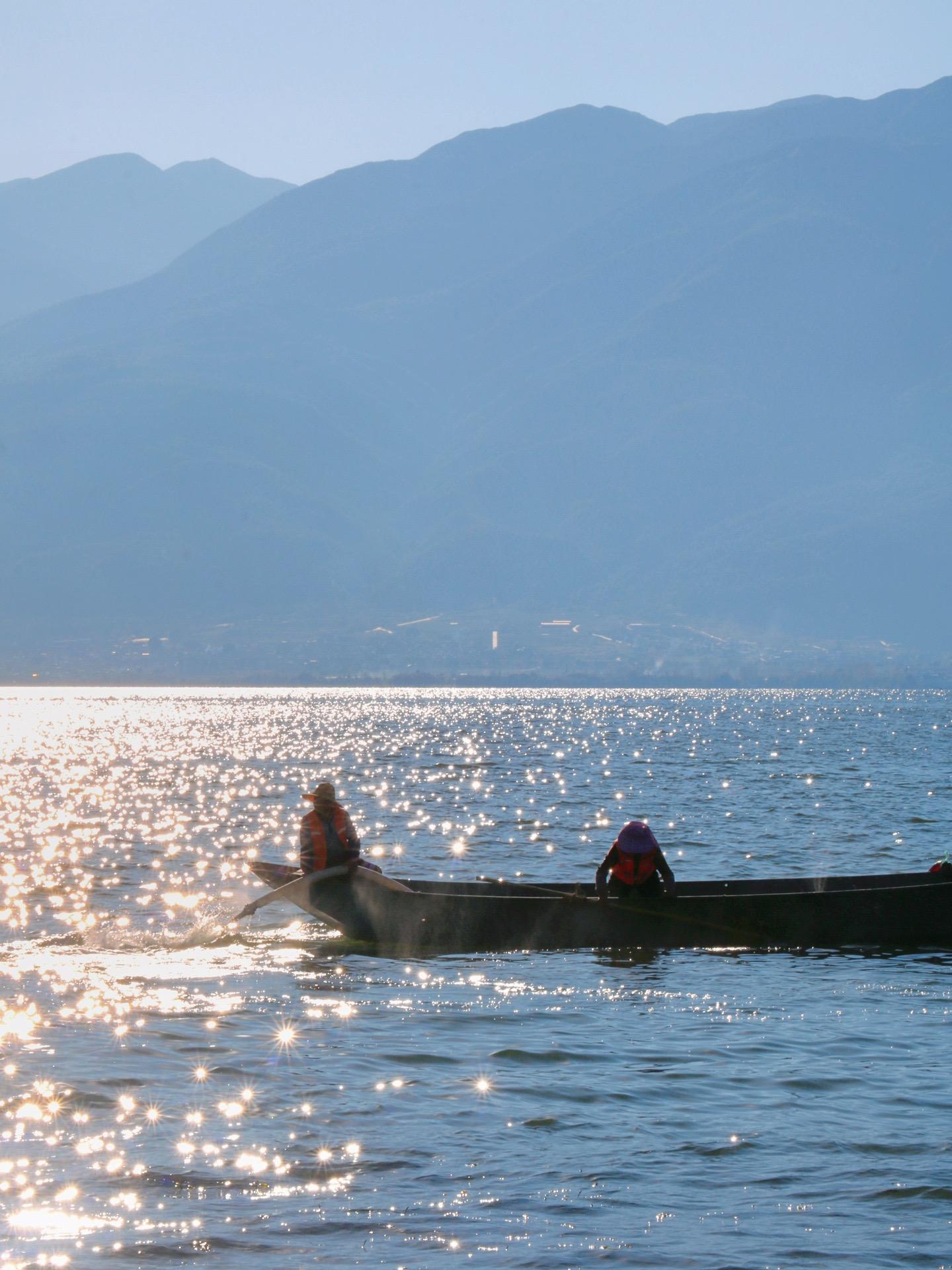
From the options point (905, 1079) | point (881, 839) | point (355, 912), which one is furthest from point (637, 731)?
point (905, 1079)

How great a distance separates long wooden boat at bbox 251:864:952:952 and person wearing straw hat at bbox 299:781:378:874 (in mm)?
293

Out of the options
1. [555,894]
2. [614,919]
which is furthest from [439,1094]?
[555,894]

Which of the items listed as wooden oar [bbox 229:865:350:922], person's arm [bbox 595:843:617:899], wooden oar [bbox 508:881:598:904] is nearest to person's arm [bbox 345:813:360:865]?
wooden oar [bbox 229:865:350:922]

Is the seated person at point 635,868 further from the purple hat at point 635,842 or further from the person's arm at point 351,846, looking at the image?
the person's arm at point 351,846

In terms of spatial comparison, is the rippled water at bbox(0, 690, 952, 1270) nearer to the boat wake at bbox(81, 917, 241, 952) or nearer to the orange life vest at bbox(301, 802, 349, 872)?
the boat wake at bbox(81, 917, 241, 952)

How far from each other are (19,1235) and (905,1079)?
898 centimetres

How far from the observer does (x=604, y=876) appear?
2406 cm

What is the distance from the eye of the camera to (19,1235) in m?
10.8

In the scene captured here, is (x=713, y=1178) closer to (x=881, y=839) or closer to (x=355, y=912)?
(x=355, y=912)

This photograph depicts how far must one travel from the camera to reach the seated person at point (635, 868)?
79.2ft

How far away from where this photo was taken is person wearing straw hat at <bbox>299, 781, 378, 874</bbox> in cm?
2414

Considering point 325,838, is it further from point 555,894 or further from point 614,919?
point 614,919

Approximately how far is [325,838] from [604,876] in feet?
14.6

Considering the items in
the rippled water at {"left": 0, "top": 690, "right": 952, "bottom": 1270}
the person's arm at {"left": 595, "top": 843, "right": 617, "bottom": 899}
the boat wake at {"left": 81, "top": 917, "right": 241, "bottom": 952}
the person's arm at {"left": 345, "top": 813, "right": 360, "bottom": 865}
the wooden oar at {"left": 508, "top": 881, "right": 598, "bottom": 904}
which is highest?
the person's arm at {"left": 345, "top": 813, "right": 360, "bottom": 865}
